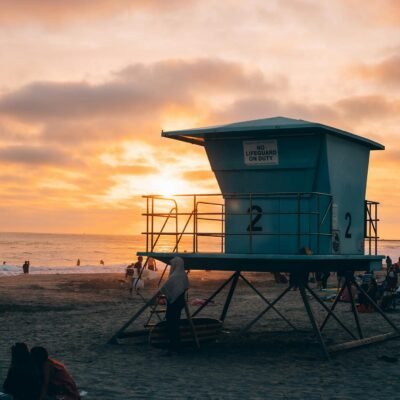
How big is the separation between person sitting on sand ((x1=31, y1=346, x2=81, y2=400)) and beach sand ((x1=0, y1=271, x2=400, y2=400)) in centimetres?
187

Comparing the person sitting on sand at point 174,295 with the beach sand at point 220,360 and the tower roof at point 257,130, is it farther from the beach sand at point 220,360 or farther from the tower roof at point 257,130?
the tower roof at point 257,130

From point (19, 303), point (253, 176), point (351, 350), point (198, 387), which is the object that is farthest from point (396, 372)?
point (19, 303)

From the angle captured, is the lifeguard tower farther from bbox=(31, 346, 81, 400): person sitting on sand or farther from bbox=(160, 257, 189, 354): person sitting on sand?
bbox=(31, 346, 81, 400): person sitting on sand

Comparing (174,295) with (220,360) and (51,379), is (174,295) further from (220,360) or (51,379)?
(51,379)

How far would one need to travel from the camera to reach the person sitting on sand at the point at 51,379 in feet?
36.0

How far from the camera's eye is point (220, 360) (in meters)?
17.4

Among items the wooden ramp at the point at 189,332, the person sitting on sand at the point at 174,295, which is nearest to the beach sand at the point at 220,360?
the wooden ramp at the point at 189,332

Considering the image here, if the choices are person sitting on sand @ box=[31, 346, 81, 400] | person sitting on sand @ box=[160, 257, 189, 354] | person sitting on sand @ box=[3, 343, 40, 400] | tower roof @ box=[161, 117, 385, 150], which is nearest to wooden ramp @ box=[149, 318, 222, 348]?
person sitting on sand @ box=[160, 257, 189, 354]

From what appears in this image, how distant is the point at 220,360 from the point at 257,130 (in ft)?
19.0

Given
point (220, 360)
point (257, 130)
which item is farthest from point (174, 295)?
point (257, 130)

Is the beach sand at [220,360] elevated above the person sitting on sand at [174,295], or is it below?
below

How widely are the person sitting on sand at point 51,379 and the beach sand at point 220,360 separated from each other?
73.4 inches

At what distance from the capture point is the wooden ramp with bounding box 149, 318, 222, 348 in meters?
18.0

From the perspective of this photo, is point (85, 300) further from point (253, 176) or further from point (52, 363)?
point (52, 363)
